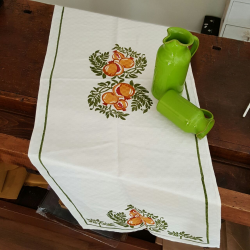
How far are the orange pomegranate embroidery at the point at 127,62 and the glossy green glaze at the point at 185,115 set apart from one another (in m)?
0.21

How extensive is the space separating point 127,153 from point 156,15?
1.63m

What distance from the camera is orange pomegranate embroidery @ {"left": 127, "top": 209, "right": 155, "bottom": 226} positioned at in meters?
0.79

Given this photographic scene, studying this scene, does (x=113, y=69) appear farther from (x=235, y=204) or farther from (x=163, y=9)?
(x=163, y=9)

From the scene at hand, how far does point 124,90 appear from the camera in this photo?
84 centimetres

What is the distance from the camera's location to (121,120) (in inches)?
30.5

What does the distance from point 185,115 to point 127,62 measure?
12.3 inches

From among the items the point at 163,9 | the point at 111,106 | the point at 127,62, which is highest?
the point at 163,9

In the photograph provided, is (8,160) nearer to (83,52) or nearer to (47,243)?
(83,52)

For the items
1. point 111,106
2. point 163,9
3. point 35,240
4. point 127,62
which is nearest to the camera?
point 111,106

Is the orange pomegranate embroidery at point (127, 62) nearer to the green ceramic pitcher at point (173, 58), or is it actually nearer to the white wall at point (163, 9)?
the green ceramic pitcher at point (173, 58)

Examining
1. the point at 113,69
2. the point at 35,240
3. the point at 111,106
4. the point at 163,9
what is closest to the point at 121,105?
the point at 111,106

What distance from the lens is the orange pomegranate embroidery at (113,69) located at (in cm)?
88

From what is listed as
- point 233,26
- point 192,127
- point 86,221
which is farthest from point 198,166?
point 233,26

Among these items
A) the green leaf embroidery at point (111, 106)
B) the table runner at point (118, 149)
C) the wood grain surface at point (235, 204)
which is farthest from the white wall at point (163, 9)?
the wood grain surface at point (235, 204)
